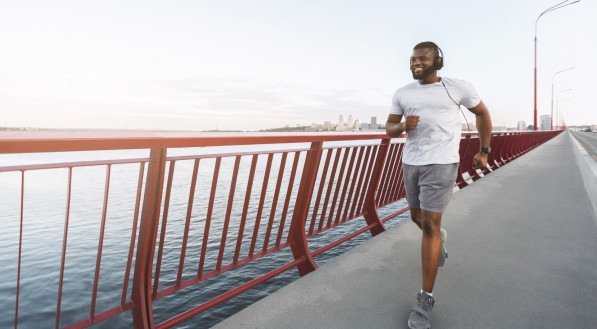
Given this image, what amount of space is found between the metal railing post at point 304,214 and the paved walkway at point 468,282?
0.53 feet

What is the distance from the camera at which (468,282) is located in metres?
3.13

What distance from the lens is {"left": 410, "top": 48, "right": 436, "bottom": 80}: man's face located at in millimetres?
2576

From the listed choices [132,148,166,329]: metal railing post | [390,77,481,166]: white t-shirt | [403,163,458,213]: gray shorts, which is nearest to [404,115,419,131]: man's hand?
[390,77,481,166]: white t-shirt

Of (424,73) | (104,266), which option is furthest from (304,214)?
(104,266)

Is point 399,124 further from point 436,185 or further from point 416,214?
point 416,214

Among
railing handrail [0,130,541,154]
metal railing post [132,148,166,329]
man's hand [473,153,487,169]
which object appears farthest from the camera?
man's hand [473,153,487,169]

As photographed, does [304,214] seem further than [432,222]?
Yes

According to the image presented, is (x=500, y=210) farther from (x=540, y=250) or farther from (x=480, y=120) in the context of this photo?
(x=480, y=120)

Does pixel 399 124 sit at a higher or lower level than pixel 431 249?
higher

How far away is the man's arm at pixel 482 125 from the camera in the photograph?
2723mm

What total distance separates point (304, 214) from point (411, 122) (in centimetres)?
150

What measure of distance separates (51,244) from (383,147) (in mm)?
11202

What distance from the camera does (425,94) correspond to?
259 centimetres

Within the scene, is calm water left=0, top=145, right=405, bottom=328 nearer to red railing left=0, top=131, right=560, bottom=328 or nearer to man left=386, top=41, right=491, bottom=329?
red railing left=0, top=131, right=560, bottom=328
